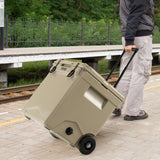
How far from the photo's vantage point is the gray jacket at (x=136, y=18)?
5012 millimetres

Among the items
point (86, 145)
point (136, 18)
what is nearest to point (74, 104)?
point (86, 145)

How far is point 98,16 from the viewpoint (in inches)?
1171

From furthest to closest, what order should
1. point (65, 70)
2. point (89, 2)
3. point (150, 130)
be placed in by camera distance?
point (89, 2), point (150, 130), point (65, 70)

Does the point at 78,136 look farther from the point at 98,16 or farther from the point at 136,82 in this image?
the point at 98,16

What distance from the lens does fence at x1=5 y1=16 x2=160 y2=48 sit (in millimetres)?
12852

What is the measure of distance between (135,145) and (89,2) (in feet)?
85.2

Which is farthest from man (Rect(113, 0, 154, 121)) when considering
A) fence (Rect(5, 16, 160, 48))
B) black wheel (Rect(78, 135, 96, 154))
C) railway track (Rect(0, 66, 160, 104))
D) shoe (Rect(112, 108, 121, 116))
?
fence (Rect(5, 16, 160, 48))

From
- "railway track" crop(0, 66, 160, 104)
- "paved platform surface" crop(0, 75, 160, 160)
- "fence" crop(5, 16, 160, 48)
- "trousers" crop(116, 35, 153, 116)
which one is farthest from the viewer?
"fence" crop(5, 16, 160, 48)

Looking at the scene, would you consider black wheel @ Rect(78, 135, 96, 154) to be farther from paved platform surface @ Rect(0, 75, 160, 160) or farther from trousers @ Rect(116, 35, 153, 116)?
trousers @ Rect(116, 35, 153, 116)

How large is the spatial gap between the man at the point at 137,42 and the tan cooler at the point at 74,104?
3.60ft

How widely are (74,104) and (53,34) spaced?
444 inches

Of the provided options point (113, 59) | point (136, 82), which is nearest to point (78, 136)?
point (136, 82)

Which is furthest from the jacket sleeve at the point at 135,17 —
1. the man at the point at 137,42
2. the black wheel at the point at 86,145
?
the black wheel at the point at 86,145

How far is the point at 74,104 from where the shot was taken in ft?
12.7
